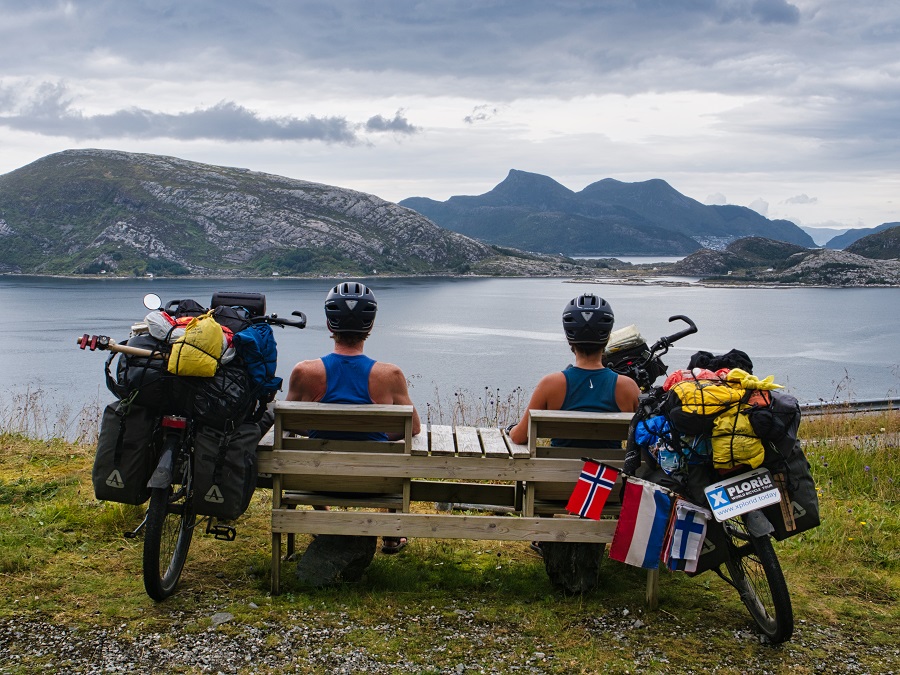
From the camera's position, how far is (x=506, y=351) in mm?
47312

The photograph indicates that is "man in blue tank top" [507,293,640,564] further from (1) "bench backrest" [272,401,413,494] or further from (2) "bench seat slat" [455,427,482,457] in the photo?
(1) "bench backrest" [272,401,413,494]

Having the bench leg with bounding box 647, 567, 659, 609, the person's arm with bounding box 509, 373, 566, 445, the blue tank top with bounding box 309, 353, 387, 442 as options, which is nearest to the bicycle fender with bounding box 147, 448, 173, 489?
the blue tank top with bounding box 309, 353, 387, 442

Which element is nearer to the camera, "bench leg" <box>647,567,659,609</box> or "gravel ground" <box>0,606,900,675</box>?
"gravel ground" <box>0,606,900,675</box>

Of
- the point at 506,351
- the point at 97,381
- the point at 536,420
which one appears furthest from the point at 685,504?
the point at 506,351

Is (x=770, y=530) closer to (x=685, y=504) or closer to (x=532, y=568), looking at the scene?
(x=685, y=504)

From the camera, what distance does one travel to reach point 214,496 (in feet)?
14.6

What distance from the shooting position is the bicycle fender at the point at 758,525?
13.3ft

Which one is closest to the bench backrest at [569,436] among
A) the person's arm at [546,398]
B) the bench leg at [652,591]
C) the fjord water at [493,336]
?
the person's arm at [546,398]

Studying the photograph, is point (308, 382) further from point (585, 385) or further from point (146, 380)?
point (585, 385)

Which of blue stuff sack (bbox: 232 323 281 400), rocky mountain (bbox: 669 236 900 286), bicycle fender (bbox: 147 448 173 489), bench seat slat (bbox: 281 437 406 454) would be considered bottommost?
bicycle fender (bbox: 147 448 173 489)

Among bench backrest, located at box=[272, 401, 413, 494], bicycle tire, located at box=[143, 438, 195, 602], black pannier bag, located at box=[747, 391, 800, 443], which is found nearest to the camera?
black pannier bag, located at box=[747, 391, 800, 443]

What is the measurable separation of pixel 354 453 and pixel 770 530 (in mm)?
2397

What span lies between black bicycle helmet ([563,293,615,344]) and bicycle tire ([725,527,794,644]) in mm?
1421

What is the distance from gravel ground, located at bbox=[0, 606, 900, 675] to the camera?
388cm
